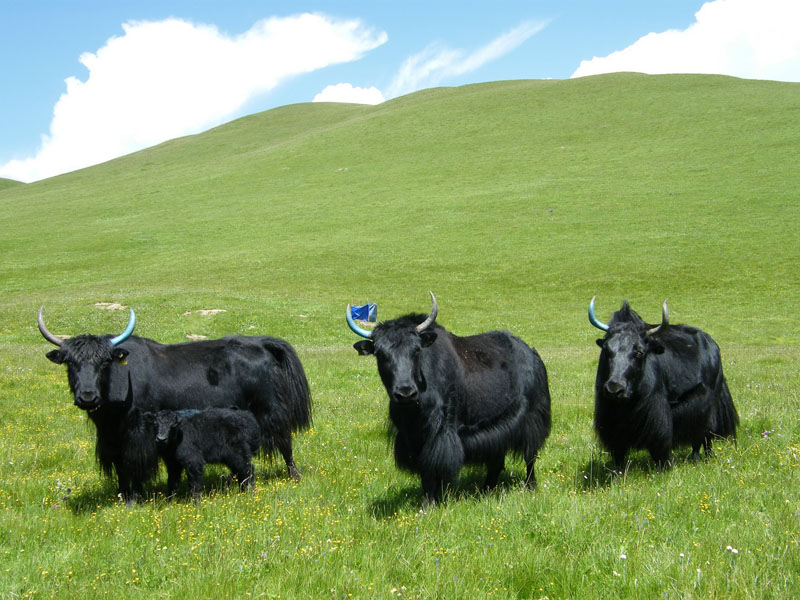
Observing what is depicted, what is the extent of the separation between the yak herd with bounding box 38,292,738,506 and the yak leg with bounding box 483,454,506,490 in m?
0.02

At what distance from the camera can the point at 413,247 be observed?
4072 centimetres

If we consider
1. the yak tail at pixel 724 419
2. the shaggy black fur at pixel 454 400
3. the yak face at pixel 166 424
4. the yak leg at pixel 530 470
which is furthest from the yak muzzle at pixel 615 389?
the yak face at pixel 166 424

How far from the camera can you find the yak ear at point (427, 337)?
247 inches

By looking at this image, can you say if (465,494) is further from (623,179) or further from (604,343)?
(623,179)

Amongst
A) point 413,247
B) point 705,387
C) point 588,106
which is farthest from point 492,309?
point 588,106

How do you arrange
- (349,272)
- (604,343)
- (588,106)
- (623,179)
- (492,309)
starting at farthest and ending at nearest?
(588,106), (623,179), (349,272), (492,309), (604,343)

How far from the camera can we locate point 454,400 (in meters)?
6.49

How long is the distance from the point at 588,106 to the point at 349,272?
46.9m

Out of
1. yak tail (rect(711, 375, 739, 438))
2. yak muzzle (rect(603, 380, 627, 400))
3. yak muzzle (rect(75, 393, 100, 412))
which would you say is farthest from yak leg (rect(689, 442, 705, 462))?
yak muzzle (rect(75, 393, 100, 412))

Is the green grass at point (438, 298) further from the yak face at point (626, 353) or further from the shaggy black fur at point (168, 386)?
the yak face at point (626, 353)

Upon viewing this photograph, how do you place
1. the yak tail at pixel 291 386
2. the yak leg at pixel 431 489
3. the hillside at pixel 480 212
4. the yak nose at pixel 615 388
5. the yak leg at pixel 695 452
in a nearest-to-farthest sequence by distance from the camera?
1. the yak leg at pixel 431 489
2. the yak nose at pixel 615 388
3. the yak leg at pixel 695 452
4. the yak tail at pixel 291 386
5. the hillside at pixel 480 212

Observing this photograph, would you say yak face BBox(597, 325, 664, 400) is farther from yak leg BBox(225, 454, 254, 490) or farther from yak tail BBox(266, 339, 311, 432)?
yak leg BBox(225, 454, 254, 490)

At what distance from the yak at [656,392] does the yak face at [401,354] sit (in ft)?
6.42

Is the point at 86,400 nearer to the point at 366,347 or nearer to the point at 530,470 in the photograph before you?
the point at 366,347
